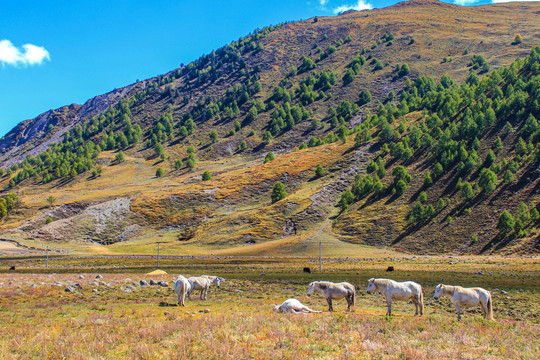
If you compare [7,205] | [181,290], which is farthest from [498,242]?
[7,205]

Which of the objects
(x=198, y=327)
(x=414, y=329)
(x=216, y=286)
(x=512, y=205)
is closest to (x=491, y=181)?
(x=512, y=205)

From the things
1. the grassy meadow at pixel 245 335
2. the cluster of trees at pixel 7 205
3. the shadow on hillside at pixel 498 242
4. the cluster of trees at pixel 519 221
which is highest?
the cluster of trees at pixel 7 205

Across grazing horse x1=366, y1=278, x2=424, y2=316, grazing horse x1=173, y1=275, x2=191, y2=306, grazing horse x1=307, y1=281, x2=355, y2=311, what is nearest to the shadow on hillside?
grazing horse x1=366, y1=278, x2=424, y2=316

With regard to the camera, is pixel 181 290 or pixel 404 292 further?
pixel 181 290

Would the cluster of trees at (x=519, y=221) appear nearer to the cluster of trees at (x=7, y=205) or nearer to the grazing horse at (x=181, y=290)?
the grazing horse at (x=181, y=290)

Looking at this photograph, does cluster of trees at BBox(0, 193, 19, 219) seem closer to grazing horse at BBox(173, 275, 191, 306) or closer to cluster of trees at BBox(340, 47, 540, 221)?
cluster of trees at BBox(340, 47, 540, 221)

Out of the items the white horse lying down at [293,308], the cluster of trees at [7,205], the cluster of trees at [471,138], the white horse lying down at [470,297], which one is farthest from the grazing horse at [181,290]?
the cluster of trees at [7,205]

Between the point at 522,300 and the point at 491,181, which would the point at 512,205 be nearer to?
the point at 491,181

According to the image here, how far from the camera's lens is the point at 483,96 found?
14488 cm

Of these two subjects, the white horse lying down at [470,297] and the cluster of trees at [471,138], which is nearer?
the white horse lying down at [470,297]

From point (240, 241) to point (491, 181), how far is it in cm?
7336

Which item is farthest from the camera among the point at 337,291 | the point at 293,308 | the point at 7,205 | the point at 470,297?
the point at 7,205

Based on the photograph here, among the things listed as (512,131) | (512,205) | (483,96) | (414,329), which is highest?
(483,96)

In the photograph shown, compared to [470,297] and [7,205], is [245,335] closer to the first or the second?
[470,297]
